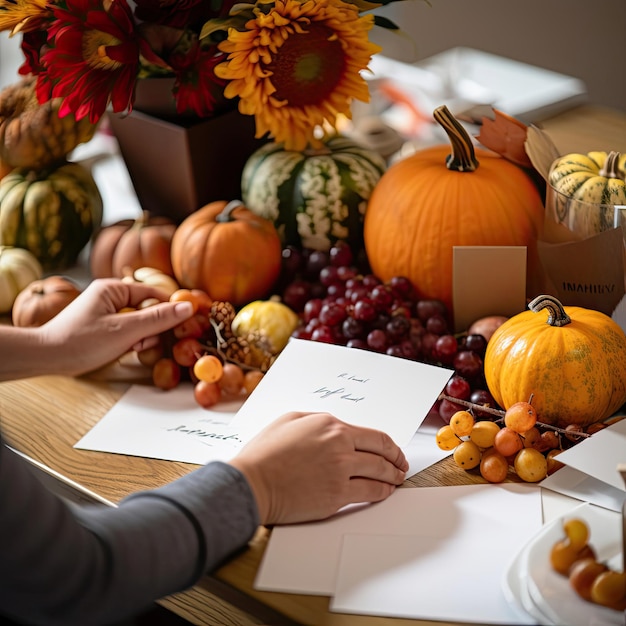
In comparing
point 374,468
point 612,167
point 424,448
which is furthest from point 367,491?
point 612,167

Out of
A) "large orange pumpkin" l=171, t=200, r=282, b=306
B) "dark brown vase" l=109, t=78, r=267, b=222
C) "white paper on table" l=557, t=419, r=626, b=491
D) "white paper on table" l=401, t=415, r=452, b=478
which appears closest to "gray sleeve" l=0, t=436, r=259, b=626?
"white paper on table" l=401, t=415, r=452, b=478

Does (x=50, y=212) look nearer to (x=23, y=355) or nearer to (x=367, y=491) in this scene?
(x=23, y=355)

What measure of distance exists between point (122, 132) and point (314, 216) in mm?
363

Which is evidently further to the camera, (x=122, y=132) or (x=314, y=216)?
(x=122, y=132)

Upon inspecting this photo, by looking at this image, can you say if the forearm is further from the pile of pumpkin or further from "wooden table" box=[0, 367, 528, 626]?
the pile of pumpkin

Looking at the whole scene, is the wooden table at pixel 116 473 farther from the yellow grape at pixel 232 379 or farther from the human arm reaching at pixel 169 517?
the yellow grape at pixel 232 379

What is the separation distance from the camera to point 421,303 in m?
1.08

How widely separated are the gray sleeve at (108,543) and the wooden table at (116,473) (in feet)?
0.15

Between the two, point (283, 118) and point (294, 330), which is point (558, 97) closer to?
point (283, 118)

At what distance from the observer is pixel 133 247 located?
4.01 feet

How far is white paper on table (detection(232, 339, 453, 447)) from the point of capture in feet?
3.02

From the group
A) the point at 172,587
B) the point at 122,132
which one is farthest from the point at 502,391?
the point at 122,132

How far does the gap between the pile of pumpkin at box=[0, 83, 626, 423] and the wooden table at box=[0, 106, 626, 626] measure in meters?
0.18

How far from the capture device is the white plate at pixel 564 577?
651mm
